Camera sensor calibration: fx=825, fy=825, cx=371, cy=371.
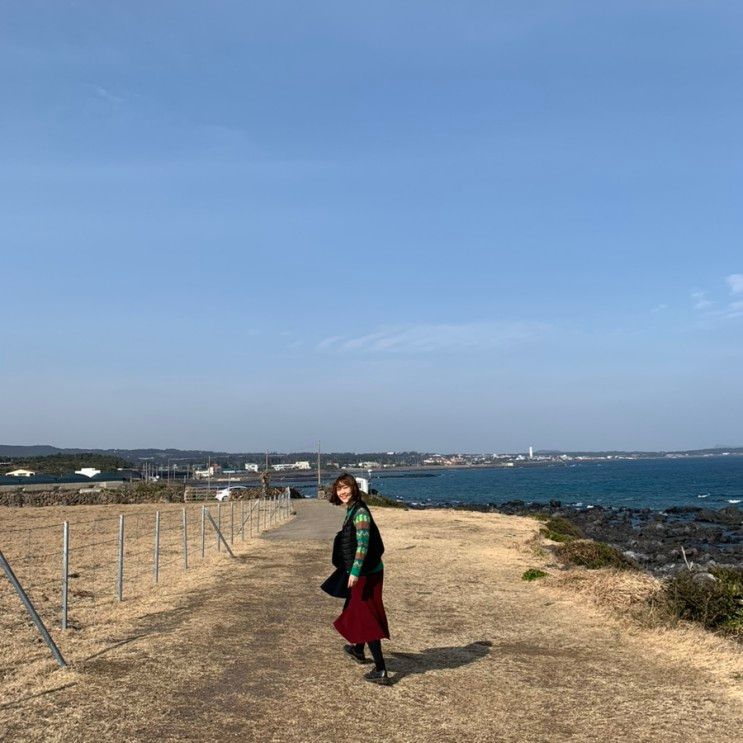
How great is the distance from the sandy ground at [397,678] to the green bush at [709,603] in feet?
2.33

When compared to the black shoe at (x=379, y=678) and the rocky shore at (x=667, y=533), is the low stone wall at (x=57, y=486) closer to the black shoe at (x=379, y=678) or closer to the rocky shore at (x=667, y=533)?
the rocky shore at (x=667, y=533)

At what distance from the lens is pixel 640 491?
10419cm

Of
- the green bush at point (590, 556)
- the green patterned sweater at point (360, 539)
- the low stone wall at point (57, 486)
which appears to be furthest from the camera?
the low stone wall at point (57, 486)

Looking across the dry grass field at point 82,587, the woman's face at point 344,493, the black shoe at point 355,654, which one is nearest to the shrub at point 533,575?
the dry grass field at point 82,587

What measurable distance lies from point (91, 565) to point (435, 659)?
36.3ft

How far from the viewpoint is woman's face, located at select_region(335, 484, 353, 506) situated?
7.69 meters

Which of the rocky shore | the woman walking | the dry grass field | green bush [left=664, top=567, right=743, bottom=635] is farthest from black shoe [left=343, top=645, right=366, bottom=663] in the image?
the rocky shore

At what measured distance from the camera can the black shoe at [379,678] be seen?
762 centimetres

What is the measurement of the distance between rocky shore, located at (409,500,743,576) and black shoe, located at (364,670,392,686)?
674 inches

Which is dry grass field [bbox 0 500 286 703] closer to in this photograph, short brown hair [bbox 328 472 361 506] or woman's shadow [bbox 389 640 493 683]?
short brown hair [bbox 328 472 361 506]

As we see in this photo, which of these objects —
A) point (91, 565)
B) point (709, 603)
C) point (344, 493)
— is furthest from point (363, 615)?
point (91, 565)

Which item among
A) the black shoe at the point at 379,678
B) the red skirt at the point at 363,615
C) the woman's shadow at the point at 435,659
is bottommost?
the woman's shadow at the point at 435,659

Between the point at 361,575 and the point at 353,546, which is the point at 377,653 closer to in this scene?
the point at 361,575

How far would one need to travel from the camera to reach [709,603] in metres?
10.8
